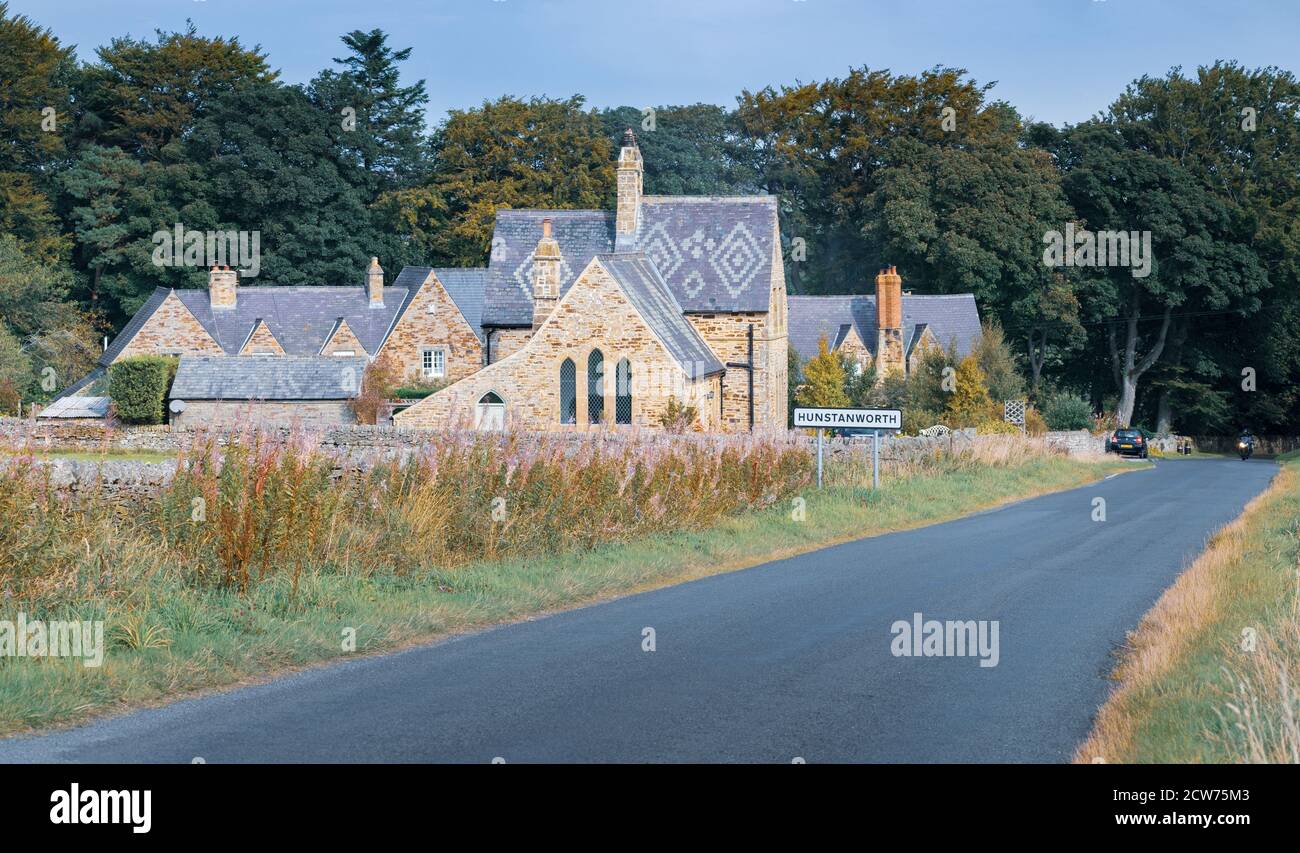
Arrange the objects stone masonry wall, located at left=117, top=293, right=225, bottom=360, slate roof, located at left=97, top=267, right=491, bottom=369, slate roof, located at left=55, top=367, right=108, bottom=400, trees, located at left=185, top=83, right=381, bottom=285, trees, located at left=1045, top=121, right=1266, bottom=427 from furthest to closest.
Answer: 1. trees, located at left=185, top=83, right=381, bottom=285
2. trees, located at left=1045, top=121, right=1266, bottom=427
3. slate roof, located at left=97, top=267, right=491, bottom=369
4. stone masonry wall, located at left=117, top=293, right=225, bottom=360
5. slate roof, located at left=55, top=367, right=108, bottom=400

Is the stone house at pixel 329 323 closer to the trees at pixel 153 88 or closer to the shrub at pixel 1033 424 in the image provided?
the trees at pixel 153 88

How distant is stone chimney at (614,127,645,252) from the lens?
42969 mm

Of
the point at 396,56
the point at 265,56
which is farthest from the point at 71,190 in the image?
the point at 396,56

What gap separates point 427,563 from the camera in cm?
1462

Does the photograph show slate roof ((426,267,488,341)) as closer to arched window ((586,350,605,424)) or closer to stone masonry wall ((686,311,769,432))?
stone masonry wall ((686,311,769,432))

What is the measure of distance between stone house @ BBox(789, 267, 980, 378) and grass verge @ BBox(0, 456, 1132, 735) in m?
44.8

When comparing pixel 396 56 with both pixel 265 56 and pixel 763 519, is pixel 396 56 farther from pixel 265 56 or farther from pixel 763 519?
pixel 763 519

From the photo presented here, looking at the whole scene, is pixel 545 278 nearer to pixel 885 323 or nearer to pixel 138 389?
pixel 138 389

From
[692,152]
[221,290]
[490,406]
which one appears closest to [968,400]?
[490,406]

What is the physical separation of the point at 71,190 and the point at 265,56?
1593 cm

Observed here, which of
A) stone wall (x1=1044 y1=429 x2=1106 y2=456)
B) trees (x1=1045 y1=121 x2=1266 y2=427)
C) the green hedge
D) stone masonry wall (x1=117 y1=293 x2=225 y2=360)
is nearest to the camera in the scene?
the green hedge

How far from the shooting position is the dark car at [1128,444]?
58666mm

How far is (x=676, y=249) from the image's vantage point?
4278 cm

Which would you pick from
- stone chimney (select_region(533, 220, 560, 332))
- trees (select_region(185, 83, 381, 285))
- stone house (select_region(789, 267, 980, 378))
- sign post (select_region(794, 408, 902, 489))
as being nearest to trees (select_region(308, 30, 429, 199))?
trees (select_region(185, 83, 381, 285))
